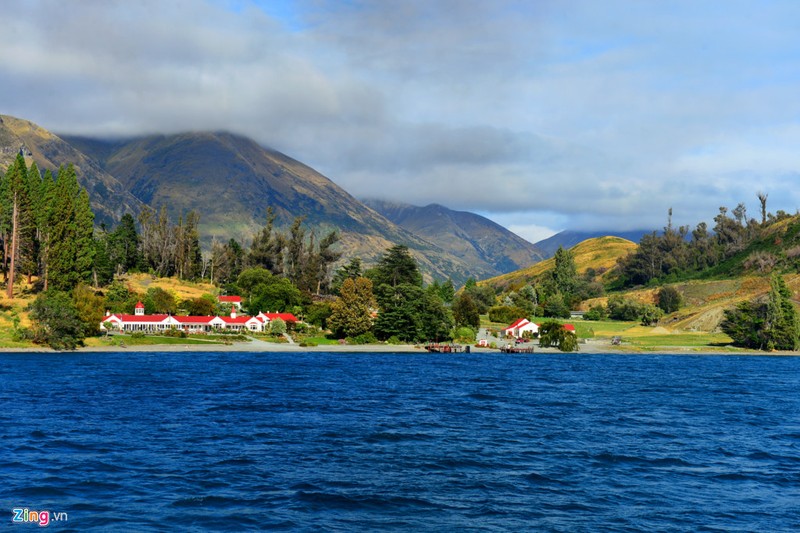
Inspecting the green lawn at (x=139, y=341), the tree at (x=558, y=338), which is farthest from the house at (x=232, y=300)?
the tree at (x=558, y=338)

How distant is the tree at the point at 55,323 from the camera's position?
119000mm

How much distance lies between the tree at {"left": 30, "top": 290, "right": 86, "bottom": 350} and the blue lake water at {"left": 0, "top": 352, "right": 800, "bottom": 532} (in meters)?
31.2

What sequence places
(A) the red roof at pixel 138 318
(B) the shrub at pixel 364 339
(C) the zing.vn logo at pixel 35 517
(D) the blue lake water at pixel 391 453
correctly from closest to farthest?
(C) the zing.vn logo at pixel 35 517
(D) the blue lake water at pixel 391 453
(A) the red roof at pixel 138 318
(B) the shrub at pixel 364 339

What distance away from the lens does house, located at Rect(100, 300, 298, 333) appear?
5852 inches

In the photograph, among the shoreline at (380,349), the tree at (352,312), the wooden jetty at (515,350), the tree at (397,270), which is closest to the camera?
the shoreline at (380,349)

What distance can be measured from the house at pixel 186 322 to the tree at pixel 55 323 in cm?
1682

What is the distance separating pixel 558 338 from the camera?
162 metres

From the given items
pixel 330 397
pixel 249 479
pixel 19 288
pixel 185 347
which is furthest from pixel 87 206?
pixel 249 479

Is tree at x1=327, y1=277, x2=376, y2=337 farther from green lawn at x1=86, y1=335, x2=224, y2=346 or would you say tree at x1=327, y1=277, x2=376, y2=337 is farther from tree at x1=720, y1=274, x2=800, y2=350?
tree at x1=720, y1=274, x2=800, y2=350

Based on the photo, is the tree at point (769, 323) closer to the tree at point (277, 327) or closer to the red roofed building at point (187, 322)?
the tree at point (277, 327)

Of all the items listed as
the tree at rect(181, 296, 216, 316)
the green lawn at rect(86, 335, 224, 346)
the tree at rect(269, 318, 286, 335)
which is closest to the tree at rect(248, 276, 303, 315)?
the tree at rect(181, 296, 216, 316)

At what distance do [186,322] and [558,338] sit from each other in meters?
83.8

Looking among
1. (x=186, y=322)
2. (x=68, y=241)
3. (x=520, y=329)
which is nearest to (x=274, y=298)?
(x=186, y=322)

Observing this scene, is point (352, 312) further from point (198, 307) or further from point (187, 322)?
point (198, 307)
